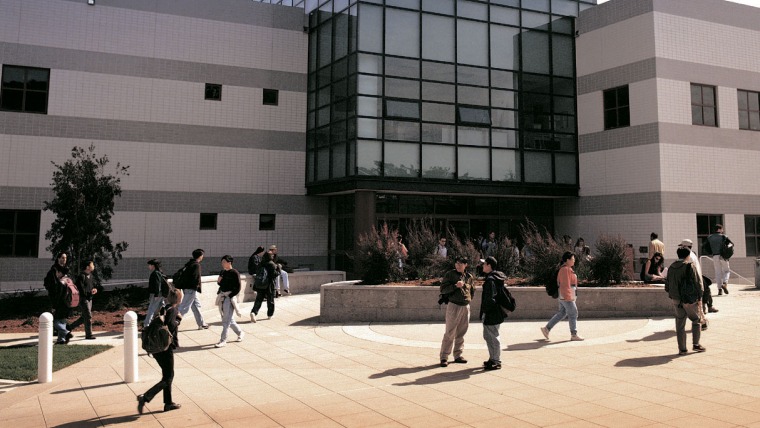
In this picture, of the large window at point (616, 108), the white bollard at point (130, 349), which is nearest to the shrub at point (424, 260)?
the white bollard at point (130, 349)

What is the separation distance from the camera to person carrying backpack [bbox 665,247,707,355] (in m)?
9.54

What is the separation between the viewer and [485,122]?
A: 22.5m

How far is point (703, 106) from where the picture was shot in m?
22.2

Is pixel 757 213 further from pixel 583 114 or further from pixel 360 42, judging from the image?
pixel 360 42

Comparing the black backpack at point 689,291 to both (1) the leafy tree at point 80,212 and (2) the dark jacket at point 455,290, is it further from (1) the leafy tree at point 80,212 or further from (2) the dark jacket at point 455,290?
(1) the leafy tree at point 80,212

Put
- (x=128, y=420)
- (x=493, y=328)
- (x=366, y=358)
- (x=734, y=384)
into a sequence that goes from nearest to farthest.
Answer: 1. (x=128, y=420)
2. (x=734, y=384)
3. (x=493, y=328)
4. (x=366, y=358)

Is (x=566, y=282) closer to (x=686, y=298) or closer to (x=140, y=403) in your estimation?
(x=686, y=298)

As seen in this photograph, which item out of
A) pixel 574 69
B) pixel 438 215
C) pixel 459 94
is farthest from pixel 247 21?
pixel 574 69

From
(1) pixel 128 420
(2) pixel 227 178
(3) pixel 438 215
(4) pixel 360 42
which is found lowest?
(1) pixel 128 420

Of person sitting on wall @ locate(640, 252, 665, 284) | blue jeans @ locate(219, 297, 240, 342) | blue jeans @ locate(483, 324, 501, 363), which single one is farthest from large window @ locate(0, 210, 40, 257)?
person sitting on wall @ locate(640, 252, 665, 284)

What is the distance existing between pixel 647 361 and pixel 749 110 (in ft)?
62.8

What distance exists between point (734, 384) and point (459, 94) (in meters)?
16.4

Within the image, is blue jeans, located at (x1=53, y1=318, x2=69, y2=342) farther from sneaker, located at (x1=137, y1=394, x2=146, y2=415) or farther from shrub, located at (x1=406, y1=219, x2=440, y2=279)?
shrub, located at (x1=406, y1=219, x2=440, y2=279)

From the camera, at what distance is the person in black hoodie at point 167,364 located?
668cm
